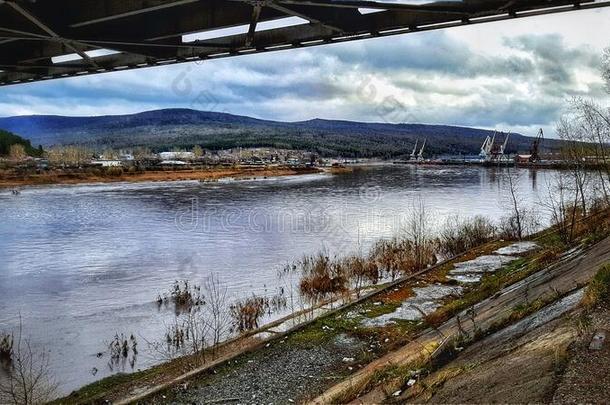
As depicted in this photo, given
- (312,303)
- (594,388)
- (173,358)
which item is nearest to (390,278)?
(312,303)

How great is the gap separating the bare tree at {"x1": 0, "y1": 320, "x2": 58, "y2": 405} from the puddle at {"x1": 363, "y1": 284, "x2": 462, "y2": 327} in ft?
23.2

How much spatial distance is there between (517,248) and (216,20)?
15802 millimetres

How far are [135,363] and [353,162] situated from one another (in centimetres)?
17672

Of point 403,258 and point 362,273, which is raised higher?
point 403,258

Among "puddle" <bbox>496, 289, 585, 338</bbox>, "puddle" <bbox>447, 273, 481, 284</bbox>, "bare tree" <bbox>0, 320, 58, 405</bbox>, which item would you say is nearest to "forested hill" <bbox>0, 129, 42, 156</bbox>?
"bare tree" <bbox>0, 320, 58, 405</bbox>

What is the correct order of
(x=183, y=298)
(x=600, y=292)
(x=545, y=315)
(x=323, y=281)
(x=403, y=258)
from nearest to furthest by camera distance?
(x=600, y=292) < (x=545, y=315) < (x=183, y=298) < (x=323, y=281) < (x=403, y=258)

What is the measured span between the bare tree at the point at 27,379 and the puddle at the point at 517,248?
16268 millimetres

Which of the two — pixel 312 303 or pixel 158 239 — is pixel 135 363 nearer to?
pixel 312 303

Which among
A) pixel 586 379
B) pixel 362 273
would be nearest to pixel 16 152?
pixel 362 273

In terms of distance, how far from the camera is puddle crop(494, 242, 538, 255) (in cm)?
1933

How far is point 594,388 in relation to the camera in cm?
401

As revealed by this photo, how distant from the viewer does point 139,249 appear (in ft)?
81.1

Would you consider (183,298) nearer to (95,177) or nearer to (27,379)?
(27,379)

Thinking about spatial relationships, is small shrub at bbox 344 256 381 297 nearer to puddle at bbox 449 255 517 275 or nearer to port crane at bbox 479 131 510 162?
puddle at bbox 449 255 517 275
